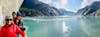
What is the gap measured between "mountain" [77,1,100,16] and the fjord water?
103 mm

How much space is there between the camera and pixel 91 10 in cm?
544

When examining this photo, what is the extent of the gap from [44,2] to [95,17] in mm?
1078

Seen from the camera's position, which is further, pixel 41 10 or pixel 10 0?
pixel 41 10

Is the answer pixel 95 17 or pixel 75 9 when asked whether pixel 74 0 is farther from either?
pixel 95 17

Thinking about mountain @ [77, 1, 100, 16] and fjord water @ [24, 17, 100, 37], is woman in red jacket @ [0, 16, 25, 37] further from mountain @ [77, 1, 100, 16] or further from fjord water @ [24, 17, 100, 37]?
mountain @ [77, 1, 100, 16]

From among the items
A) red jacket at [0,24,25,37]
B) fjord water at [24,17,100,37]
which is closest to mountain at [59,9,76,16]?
fjord water at [24,17,100,37]

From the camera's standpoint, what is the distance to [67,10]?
5262 mm

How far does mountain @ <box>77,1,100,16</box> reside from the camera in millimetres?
5344

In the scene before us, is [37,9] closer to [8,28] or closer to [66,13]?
[66,13]

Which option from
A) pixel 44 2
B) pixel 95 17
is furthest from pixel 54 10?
pixel 95 17

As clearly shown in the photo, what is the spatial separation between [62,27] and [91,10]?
0.70 m

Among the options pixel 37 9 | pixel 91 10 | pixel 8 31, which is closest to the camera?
pixel 8 31

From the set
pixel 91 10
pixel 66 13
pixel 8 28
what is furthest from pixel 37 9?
pixel 8 28

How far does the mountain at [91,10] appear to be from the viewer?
534 centimetres
